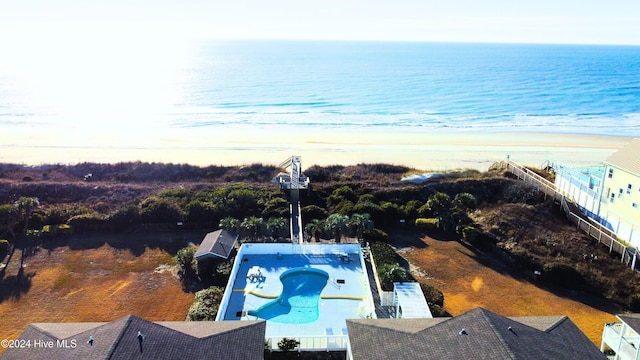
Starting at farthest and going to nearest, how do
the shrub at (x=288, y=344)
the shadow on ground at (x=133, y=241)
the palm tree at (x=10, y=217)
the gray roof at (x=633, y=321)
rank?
the palm tree at (x=10, y=217) < the shadow on ground at (x=133, y=241) < the shrub at (x=288, y=344) < the gray roof at (x=633, y=321)

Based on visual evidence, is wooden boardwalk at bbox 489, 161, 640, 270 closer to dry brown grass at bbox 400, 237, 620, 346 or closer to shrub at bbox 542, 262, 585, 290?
shrub at bbox 542, 262, 585, 290

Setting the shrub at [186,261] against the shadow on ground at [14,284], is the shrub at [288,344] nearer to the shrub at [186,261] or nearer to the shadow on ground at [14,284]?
the shrub at [186,261]

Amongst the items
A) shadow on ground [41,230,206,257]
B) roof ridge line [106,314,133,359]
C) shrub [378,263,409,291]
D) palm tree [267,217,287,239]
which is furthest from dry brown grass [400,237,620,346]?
roof ridge line [106,314,133,359]

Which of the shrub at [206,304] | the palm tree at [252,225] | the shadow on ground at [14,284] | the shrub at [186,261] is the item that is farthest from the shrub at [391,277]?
the shadow on ground at [14,284]

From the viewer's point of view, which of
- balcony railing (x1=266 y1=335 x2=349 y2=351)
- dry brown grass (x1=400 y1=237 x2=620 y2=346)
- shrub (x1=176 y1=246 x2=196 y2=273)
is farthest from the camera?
shrub (x1=176 y1=246 x2=196 y2=273)

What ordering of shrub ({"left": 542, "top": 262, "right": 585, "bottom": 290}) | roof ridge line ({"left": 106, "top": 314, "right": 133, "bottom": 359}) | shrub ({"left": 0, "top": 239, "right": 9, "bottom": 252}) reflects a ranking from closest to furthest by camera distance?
roof ridge line ({"left": 106, "top": 314, "right": 133, "bottom": 359}) → shrub ({"left": 542, "top": 262, "right": 585, "bottom": 290}) → shrub ({"left": 0, "top": 239, "right": 9, "bottom": 252})

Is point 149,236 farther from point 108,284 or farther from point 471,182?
point 471,182

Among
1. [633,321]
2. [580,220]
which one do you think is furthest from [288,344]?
[580,220]
